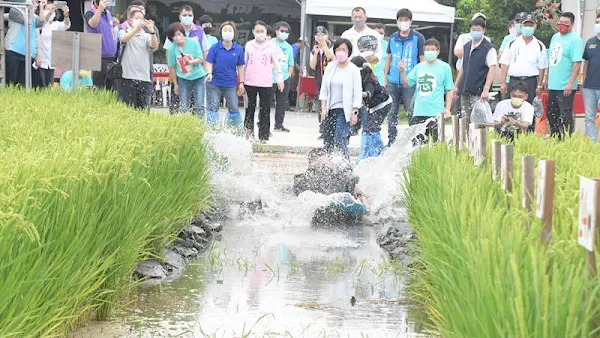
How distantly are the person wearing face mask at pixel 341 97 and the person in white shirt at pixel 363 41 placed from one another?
5.88 feet

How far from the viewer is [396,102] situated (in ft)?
48.3

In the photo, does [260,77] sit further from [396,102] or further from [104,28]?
[104,28]

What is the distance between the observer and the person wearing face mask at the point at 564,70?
14203 millimetres

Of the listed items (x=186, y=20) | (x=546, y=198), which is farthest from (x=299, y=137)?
(x=546, y=198)

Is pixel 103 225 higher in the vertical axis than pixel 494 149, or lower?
lower

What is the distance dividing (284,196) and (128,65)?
420 centimetres

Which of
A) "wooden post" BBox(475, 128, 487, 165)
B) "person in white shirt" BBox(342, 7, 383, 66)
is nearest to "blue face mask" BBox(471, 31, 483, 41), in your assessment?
"person in white shirt" BBox(342, 7, 383, 66)

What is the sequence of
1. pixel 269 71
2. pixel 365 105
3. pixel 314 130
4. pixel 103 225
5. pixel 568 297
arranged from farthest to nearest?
pixel 314 130, pixel 269 71, pixel 365 105, pixel 103 225, pixel 568 297

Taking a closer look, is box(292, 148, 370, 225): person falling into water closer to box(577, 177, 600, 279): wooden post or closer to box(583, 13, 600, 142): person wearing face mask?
box(583, 13, 600, 142): person wearing face mask

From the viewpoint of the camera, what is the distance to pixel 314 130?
744 inches

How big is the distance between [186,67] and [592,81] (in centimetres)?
494

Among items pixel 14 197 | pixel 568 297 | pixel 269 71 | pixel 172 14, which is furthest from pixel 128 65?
pixel 172 14

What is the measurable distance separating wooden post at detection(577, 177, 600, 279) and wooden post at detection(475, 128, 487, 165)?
2.94 m

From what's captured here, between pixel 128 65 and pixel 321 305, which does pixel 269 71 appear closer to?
pixel 128 65
